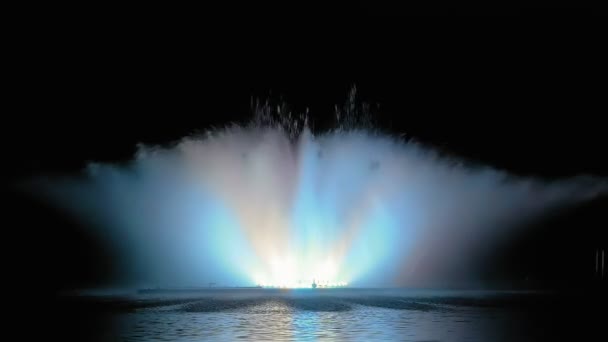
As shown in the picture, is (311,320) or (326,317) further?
(326,317)

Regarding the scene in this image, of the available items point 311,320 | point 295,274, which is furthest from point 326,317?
point 295,274

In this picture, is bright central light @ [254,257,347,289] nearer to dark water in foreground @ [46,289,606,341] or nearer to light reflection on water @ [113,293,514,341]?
dark water in foreground @ [46,289,606,341]

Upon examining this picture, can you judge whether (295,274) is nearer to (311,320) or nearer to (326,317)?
(326,317)

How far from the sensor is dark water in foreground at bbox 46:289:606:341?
27.9 meters

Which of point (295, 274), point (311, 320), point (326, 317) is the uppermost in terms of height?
point (295, 274)

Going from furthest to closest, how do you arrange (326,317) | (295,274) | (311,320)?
(295,274)
(326,317)
(311,320)

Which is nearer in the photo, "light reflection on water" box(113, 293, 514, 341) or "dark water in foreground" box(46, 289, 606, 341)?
"light reflection on water" box(113, 293, 514, 341)

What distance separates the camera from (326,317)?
3450 centimetres

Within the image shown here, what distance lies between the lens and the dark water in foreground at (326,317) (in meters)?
27.9

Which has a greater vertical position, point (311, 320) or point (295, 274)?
point (295, 274)

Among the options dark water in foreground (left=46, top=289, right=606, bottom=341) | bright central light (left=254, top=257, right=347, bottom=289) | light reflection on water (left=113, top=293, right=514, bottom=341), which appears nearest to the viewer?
light reflection on water (left=113, top=293, right=514, bottom=341)

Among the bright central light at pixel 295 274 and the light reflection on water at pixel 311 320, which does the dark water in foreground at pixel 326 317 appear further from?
the bright central light at pixel 295 274

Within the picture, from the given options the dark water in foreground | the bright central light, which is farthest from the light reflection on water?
the bright central light

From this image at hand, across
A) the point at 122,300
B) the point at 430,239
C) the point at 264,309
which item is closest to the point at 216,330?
the point at 264,309
